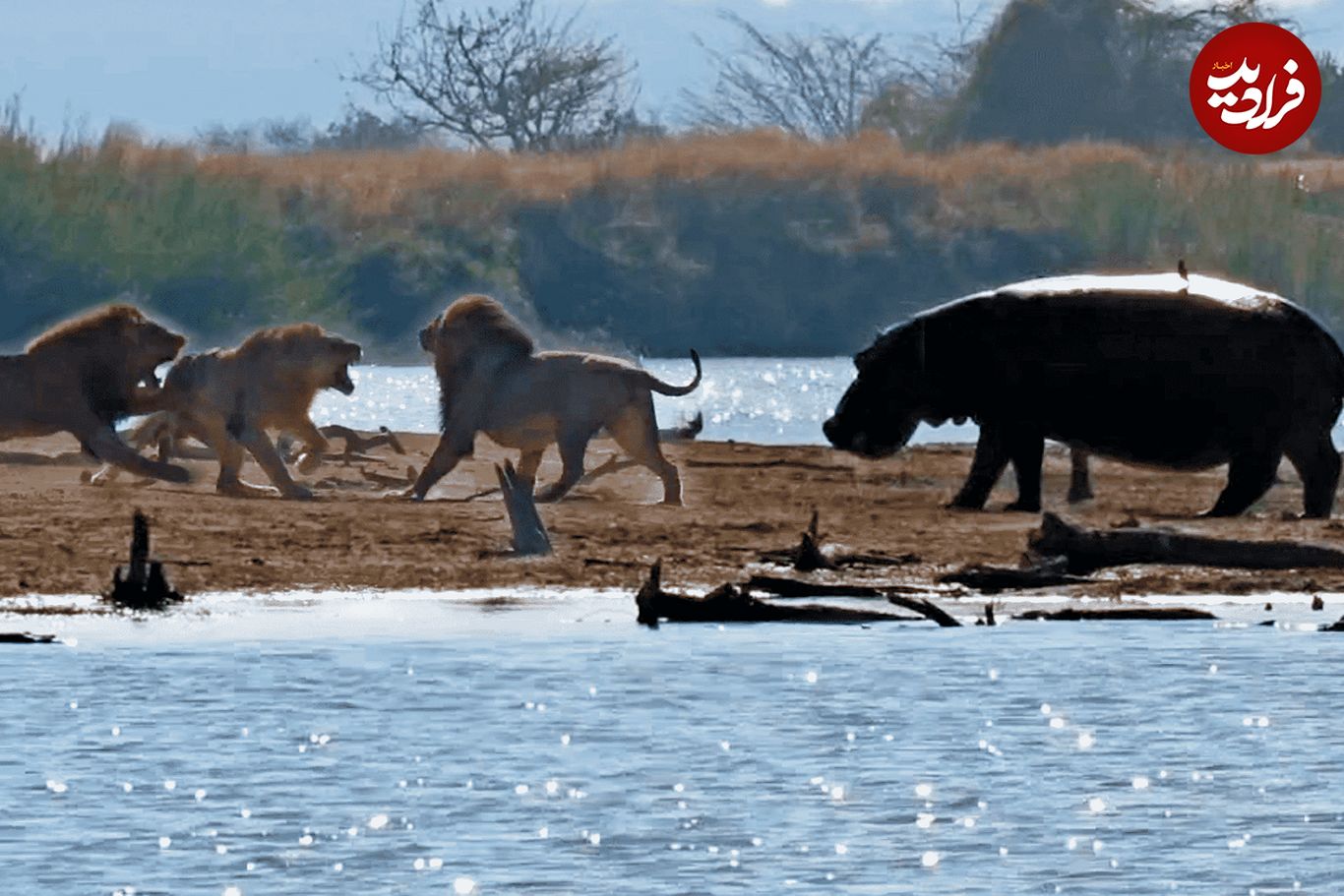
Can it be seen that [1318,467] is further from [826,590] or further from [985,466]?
[826,590]

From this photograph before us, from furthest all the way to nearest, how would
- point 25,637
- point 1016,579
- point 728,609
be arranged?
1. point 1016,579
2. point 728,609
3. point 25,637

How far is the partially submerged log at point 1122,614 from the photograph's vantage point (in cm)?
1492

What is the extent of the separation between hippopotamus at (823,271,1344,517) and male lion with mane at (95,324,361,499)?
363cm

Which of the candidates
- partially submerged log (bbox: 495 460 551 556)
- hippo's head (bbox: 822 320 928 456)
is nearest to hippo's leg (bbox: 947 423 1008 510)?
hippo's head (bbox: 822 320 928 456)

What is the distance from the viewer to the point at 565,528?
18219 millimetres

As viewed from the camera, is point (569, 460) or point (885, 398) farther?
point (885, 398)

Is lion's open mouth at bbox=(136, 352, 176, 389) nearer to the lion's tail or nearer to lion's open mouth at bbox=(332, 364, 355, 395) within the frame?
lion's open mouth at bbox=(332, 364, 355, 395)

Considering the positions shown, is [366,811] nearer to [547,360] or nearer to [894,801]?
[894,801]

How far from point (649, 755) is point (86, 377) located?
9.04 meters

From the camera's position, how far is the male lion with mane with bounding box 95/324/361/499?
19.8 meters

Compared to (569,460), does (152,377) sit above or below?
above

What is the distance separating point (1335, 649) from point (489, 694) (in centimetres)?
358

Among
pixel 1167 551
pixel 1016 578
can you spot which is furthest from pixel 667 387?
pixel 1016 578

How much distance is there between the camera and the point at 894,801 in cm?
1124
